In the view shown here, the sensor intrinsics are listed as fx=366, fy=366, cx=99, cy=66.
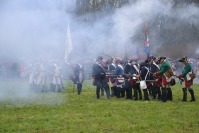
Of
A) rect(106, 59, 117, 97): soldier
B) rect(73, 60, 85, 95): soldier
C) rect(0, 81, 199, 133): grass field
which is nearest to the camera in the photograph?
rect(0, 81, 199, 133): grass field

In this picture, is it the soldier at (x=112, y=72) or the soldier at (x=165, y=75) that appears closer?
the soldier at (x=165, y=75)

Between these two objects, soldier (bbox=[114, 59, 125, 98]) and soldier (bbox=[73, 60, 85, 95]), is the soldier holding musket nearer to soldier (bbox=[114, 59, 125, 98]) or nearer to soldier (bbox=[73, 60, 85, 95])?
soldier (bbox=[114, 59, 125, 98])

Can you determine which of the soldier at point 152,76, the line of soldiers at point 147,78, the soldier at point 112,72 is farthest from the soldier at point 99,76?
the soldier at point 152,76

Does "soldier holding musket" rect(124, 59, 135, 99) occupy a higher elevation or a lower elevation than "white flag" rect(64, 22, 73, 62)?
lower

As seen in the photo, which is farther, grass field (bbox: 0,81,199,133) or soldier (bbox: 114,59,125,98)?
soldier (bbox: 114,59,125,98)

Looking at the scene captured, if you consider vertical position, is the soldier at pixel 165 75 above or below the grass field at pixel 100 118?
above

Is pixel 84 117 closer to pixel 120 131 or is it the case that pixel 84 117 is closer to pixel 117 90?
pixel 120 131

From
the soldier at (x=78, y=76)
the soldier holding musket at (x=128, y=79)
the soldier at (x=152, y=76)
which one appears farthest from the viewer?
the soldier at (x=78, y=76)

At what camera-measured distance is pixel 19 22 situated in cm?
1435

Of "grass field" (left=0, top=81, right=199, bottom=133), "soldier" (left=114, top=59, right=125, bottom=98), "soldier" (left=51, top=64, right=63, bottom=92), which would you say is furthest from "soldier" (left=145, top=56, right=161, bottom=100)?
"soldier" (left=51, top=64, right=63, bottom=92)

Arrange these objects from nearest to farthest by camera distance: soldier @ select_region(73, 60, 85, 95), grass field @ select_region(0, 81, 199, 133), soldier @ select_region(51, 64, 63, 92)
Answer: grass field @ select_region(0, 81, 199, 133) < soldier @ select_region(73, 60, 85, 95) < soldier @ select_region(51, 64, 63, 92)

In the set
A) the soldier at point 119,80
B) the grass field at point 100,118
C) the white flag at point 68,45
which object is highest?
the white flag at point 68,45

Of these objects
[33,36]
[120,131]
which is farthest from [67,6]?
[120,131]

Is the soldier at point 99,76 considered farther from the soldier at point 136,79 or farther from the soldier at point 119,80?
the soldier at point 136,79
